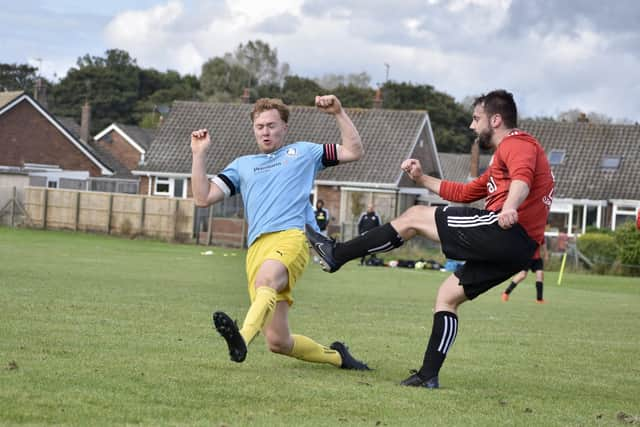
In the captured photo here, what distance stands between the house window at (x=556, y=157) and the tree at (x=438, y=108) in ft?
121

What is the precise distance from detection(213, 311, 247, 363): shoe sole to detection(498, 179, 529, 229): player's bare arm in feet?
6.73

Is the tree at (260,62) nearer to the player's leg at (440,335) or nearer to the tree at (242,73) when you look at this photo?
the tree at (242,73)

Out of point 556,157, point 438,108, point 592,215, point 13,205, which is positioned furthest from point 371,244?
point 438,108

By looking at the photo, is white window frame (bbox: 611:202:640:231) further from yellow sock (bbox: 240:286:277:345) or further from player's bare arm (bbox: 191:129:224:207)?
yellow sock (bbox: 240:286:277:345)

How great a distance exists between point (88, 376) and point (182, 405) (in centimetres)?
120

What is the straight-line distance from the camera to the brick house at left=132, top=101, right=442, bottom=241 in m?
55.8

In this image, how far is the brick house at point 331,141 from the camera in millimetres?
55812

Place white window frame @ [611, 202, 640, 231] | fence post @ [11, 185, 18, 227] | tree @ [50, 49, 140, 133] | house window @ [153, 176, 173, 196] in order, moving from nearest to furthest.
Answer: fence post @ [11, 185, 18, 227] → white window frame @ [611, 202, 640, 231] → house window @ [153, 176, 173, 196] → tree @ [50, 49, 140, 133]

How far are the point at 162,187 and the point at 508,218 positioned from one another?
177ft

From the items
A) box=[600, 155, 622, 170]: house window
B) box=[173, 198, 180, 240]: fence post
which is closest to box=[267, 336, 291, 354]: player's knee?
box=[173, 198, 180, 240]: fence post

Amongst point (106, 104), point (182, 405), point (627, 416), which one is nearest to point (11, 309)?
point (182, 405)

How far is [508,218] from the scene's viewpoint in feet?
25.1

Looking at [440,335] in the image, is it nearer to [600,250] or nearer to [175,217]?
[600,250]

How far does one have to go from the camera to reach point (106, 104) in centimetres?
11425
